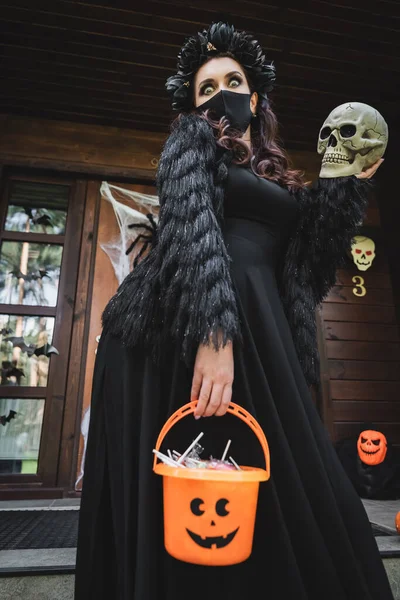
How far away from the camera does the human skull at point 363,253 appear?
3.61 meters

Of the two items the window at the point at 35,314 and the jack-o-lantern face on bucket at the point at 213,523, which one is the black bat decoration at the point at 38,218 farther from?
the jack-o-lantern face on bucket at the point at 213,523

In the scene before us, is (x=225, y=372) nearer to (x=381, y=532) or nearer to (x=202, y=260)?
(x=202, y=260)

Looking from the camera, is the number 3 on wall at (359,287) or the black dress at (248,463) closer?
the black dress at (248,463)

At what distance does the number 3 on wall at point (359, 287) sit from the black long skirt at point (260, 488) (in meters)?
2.81

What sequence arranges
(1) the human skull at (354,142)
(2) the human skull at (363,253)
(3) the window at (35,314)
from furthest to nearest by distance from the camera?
(2) the human skull at (363,253) → (3) the window at (35,314) → (1) the human skull at (354,142)

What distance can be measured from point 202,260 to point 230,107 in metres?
0.58

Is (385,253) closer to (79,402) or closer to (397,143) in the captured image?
(397,143)

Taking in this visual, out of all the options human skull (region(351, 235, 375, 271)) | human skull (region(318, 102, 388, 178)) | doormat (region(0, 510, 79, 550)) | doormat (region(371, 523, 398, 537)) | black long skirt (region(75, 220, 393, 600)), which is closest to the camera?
black long skirt (region(75, 220, 393, 600))

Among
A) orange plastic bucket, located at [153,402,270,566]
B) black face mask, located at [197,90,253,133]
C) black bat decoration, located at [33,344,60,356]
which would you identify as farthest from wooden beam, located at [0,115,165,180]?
orange plastic bucket, located at [153,402,270,566]

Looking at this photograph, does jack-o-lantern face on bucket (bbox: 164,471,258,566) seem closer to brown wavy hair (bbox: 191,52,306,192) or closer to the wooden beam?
brown wavy hair (bbox: 191,52,306,192)

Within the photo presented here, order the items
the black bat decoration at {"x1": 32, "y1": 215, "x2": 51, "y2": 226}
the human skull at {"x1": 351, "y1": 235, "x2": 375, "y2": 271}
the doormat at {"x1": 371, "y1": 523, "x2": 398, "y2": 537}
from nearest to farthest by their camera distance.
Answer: the doormat at {"x1": 371, "y1": 523, "x2": 398, "y2": 537}
the black bat decoration at {"x1": 32, "y1": 215, "x2": 51, "y2": 226}
the human skull at {"x1": 351, "y1": 235, "x2": 375, "y2": 271}

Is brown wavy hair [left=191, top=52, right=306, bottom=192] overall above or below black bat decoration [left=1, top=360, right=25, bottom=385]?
above

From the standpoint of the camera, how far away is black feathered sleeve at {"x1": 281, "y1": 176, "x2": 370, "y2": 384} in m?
1.17

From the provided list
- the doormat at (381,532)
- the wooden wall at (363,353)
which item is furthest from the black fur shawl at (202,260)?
the wooden wall at (363,353)
